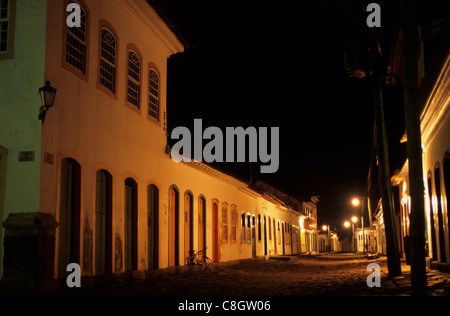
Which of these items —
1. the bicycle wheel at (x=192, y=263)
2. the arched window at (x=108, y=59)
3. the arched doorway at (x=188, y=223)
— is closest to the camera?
the arched window at (x=108, y=59)

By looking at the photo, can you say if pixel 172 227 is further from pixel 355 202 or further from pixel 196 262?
pixel 355 202

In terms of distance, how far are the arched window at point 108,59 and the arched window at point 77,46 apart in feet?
2.57

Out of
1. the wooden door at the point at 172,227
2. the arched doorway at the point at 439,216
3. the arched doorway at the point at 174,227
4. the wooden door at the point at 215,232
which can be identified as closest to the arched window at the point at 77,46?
the arched doorway at the point at 174,227

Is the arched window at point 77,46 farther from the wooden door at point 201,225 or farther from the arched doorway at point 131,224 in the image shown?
the wooden door at point 201,225

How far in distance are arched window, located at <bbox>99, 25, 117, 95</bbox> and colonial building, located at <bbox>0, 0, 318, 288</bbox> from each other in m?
0.03

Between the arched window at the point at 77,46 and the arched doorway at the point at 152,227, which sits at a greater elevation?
the arched window at the point at 77,46

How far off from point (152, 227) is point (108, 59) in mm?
5025

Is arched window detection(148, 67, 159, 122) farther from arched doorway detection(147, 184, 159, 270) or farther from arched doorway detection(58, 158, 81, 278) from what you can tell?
arched doorway detection(58, 158, 81, 278)

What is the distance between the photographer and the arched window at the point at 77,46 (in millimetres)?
10758

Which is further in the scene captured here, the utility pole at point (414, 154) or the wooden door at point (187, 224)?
the wooden door at point (187, 224)

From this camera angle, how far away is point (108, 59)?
1278 centimetres

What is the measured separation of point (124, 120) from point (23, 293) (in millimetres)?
5474
